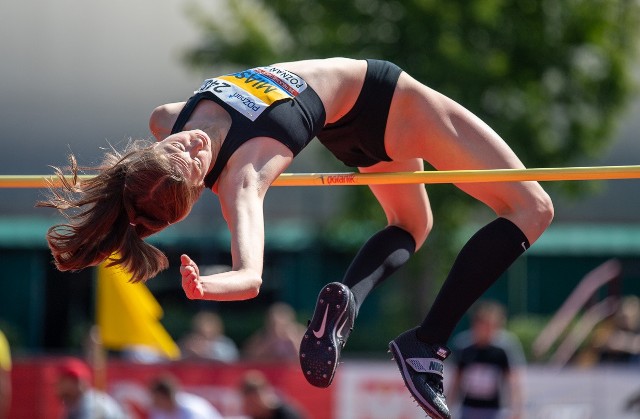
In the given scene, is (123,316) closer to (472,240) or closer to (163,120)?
(163,120)

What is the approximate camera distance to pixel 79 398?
908cm

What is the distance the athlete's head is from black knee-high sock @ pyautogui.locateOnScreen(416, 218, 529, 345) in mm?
1063

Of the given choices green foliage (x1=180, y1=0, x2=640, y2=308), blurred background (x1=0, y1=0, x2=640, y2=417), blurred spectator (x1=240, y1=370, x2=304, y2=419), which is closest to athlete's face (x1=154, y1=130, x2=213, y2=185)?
blurred spectator (x1=240, y1=370, x2=304, y2=419)

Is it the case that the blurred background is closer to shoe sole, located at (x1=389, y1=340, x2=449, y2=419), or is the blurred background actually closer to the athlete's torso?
shoe sole, located at (x1=389, y1=340, x2=449, y2=419)

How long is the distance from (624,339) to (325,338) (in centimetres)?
641

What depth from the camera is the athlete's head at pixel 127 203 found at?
13.7 feet

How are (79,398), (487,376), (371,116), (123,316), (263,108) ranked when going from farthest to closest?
(123,316) → (487,376) → (79,398) → (371,116) → (263,108)

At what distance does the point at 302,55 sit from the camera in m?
13.4

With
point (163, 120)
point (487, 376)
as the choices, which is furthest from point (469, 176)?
point (487, 376)

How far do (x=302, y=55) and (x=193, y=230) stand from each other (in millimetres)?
4550

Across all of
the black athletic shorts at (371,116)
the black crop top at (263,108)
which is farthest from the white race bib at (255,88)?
the black athletic shorts at (371,116)

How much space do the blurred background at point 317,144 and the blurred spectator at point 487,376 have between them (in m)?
1.89

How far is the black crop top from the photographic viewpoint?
4.34 meters

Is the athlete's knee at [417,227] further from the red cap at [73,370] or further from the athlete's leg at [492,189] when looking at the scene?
the red cap at [73,370]
